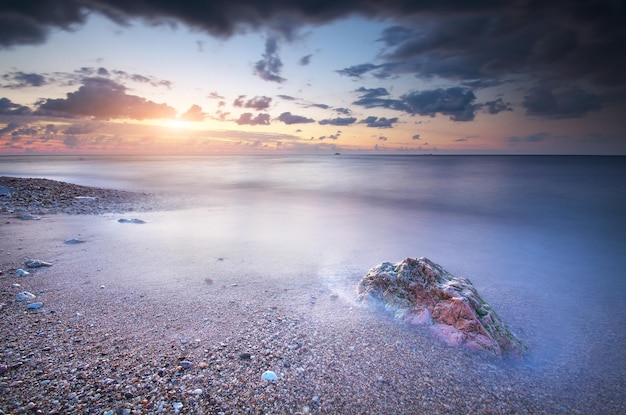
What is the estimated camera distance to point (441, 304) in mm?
3607

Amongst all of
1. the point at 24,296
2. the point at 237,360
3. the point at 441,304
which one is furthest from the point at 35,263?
the point at 441,304

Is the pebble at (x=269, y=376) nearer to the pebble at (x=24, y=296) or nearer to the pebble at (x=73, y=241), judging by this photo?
the pebble at (x=24, y=296)

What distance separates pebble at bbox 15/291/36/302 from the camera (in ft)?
12.7

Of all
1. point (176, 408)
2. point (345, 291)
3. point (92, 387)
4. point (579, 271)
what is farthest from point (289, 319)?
point (579, 271)

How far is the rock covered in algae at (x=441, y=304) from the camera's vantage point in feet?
10.8

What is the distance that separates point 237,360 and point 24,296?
3223 mm

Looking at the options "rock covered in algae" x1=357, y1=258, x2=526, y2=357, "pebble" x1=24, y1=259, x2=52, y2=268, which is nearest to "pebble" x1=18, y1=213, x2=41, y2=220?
"pebble" x1=24, y1=259, x2=52, y2=268

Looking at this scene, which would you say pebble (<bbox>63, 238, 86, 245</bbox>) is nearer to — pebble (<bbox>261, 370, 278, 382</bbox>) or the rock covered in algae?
pebble (<bbox>261, 370, 278, 382</bbox>)

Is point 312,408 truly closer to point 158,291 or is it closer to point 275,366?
point 275,366

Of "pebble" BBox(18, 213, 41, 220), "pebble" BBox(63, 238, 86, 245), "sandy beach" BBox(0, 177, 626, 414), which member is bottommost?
"pebble" BBox(18, 213, 41, 220)

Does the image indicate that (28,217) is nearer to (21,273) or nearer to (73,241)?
(73,241)

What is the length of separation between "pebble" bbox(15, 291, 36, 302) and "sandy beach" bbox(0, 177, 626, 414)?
0.09 meters

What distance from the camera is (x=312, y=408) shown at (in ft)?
8.09

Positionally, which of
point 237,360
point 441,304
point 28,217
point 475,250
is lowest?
point 28,217
